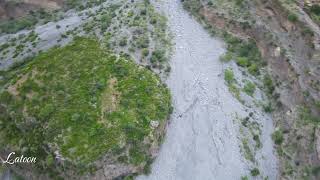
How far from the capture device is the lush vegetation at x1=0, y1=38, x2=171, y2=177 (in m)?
33.4

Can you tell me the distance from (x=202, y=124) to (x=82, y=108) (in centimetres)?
892

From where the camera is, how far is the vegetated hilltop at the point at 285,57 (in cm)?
3522

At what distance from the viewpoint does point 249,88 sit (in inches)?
1519

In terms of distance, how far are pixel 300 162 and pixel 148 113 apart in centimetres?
1129

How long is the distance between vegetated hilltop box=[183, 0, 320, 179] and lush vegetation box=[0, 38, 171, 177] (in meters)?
8.60

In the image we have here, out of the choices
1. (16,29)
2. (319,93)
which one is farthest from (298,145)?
(16,29)

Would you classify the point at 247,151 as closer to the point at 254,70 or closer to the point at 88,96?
the point at 254,70

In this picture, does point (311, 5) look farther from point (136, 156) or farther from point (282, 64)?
point (136, 156)

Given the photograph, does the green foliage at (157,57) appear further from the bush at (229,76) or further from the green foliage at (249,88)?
the green foliage at (249,88)

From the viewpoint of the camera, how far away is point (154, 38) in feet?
138

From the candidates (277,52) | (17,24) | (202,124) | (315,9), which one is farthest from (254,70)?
(17,24)

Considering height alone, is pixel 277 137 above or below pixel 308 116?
below

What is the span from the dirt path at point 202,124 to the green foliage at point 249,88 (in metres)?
1.28

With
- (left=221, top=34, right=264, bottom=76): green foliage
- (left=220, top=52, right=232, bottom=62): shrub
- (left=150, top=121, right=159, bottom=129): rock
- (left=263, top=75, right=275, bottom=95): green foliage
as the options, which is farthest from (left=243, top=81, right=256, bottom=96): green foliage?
(left=150, top=121, right=159, bottom=129): rock
